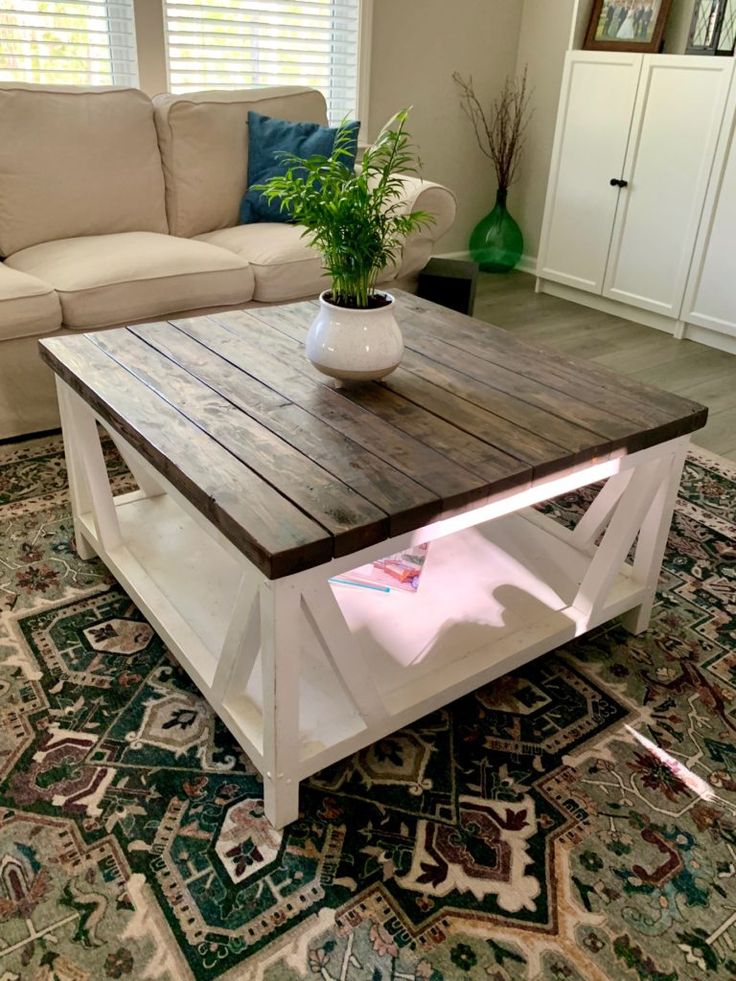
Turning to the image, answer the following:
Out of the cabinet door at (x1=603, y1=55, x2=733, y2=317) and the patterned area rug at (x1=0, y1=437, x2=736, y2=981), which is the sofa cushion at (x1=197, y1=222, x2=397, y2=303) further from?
the cabinet door at (x1=603, y1=55, x2=733, y2=317)

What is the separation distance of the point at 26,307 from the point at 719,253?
271 centimetres

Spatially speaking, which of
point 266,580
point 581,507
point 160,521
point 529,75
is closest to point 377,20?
point 529,75

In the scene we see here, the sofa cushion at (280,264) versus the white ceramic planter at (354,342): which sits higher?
the white ceramic planter at (354,342)

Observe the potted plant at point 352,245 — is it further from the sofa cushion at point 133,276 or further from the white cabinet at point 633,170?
the white cabinet at point 633,170

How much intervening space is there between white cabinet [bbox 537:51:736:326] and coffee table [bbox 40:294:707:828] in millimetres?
2014

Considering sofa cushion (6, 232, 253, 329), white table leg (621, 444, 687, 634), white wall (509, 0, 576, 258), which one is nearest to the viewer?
white table leg (621, 444, 687, 634)

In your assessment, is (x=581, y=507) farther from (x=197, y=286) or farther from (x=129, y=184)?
(x=129, y=184)

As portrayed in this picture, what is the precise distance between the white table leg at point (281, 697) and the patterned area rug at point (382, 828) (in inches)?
2.6

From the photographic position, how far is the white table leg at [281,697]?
1.14 m

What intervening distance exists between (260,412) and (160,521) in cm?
56

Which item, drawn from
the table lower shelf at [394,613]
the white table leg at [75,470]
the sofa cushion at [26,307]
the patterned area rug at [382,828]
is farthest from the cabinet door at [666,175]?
the white table leg at [75,470]

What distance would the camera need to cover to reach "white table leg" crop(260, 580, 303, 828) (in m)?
1.14

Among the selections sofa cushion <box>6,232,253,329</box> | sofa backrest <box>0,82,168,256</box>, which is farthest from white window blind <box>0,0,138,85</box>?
sofa cushion <box>6,232,253,329</box>

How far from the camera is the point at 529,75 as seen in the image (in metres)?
4.41
